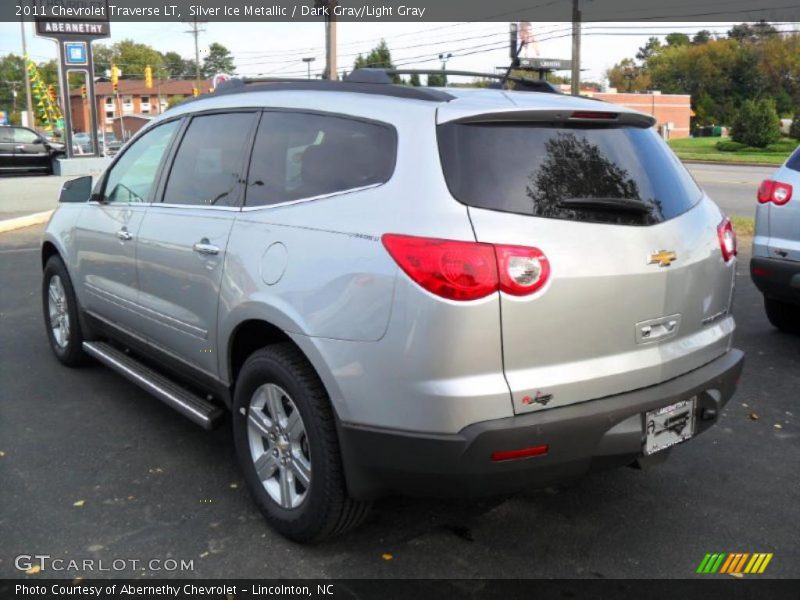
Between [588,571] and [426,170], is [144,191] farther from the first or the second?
[588,571]

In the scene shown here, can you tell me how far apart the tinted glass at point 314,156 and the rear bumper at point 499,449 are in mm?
975

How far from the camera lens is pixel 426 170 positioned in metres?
2.72

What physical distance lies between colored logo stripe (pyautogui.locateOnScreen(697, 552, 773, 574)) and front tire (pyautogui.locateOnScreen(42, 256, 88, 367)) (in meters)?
4.15

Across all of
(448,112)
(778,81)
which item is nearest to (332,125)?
(448,112)

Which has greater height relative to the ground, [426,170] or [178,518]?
[426,170]

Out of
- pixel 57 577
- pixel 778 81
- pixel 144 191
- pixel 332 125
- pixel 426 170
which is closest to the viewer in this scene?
pixel 426 170

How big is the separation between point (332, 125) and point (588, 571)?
2045 millimetres

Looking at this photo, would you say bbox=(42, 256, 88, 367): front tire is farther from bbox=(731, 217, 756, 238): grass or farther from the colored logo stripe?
bbox=(731, 217, 756, 238): grass

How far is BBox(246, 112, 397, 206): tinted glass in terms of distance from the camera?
9.68ft

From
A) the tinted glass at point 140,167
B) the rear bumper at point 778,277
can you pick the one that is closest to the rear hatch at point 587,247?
the tinted glass at point 140,167

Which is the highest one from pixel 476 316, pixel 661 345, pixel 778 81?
pixel 778 81

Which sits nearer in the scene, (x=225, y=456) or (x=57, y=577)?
(x=57, y=577)

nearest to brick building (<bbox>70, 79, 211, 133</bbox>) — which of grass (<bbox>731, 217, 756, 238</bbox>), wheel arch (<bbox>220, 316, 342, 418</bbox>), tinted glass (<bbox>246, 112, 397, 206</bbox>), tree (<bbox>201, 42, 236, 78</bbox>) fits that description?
tree (<bbox>201, 42, 236, 78</bbox>)

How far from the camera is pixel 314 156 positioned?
3223mm
